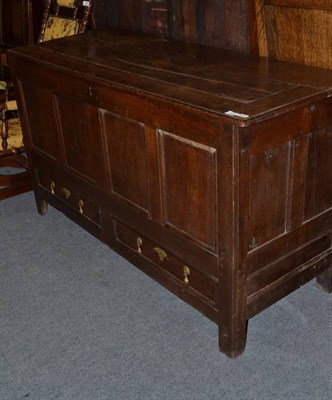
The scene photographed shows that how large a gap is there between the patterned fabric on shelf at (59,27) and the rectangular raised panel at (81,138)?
0.81m

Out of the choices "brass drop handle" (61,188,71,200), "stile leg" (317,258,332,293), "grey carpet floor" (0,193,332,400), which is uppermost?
"brass drop handle" (61,188,71,200)

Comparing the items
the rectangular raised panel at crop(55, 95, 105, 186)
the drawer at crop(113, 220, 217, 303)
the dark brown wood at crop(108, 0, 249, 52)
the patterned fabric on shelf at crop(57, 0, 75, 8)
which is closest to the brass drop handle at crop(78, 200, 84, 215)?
the rectangular raised panel at crop(55, 95, 105, 186)

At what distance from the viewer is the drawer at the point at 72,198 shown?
244 centimetres

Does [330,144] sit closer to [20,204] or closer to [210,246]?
[210,246]

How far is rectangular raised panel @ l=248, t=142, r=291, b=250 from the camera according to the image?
5.35 ft

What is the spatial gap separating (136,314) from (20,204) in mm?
1259

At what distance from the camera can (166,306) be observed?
7.25ft

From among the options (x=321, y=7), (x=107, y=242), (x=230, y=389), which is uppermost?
(x=321, y=7)

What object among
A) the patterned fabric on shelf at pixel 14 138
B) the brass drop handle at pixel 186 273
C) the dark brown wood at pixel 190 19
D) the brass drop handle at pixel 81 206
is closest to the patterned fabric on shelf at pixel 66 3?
the dark brown wood at pixel 190 19

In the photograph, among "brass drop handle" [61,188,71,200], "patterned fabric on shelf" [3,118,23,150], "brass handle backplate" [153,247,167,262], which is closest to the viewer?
"brass handle backplate" [153,247,167,262]

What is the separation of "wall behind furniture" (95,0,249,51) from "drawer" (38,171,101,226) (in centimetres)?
87

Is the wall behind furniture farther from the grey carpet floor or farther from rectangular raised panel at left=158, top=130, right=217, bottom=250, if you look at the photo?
the grey carpet floor

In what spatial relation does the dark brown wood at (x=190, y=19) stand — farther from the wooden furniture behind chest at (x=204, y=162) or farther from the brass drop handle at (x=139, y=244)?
the brass drop handle at (x=139, y=244)

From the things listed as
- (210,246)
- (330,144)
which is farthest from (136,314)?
(330,144)
